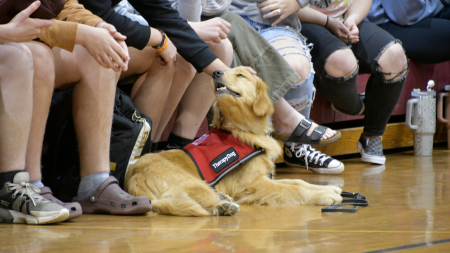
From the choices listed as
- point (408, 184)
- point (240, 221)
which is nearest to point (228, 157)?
point (240, 221)

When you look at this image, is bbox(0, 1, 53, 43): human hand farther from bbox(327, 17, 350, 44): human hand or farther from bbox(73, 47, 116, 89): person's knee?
bbox(327, 17, 350, 44): human hand

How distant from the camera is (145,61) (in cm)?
203

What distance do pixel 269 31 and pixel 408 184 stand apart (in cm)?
101

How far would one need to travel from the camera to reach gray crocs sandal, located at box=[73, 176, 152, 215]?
1630 mm

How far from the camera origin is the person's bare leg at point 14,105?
149 cm

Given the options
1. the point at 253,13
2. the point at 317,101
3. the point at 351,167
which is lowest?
the point at 351,167

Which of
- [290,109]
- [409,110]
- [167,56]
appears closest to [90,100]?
[167,56]

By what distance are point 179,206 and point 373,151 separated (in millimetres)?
1655

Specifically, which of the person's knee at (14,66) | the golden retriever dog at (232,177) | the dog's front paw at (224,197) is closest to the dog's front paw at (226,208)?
the golden retriever dog at (232,177)

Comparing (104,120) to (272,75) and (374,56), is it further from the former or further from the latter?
(374,56)

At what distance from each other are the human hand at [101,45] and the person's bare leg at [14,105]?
0.60 feet

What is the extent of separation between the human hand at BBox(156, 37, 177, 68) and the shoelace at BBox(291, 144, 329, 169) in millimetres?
996

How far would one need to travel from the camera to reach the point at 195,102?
89.3 inches

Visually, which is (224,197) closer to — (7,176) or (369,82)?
(7,176)
